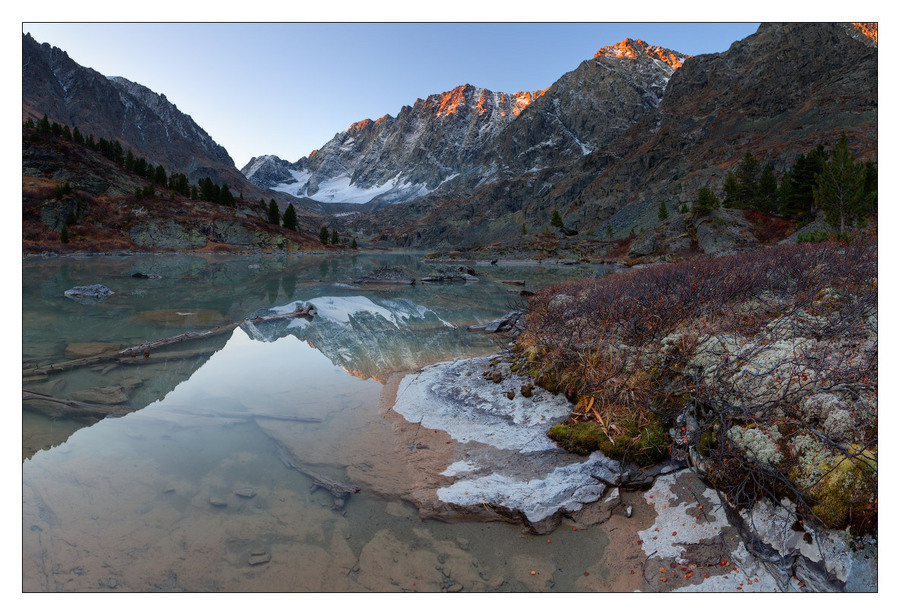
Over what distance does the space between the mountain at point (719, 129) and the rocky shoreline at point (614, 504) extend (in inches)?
3021


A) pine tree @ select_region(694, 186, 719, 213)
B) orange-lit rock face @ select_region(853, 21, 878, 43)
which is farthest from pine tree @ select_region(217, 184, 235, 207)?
orange-lit rock face @ select_region(853, 21, 878, 43)

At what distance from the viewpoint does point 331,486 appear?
5.71m

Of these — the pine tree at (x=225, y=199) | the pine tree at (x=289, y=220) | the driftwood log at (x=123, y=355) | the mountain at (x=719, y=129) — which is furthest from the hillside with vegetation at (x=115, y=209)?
the mountain at (x=719, y=129)

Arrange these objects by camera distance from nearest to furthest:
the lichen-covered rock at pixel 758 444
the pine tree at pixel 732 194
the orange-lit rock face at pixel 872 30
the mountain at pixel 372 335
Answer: the lichen-covered rock at pixel 758 444 → the orange-lit rock face at pixel 872 30 → the mountain at pixel 372 335 → the pine tree at pixel 732 194

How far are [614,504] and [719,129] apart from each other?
139183 mm

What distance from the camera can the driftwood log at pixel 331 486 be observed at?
18.1 feet

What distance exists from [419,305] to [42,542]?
2065 cm

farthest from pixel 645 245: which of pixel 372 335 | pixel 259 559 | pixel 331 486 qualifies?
pixel 259 559

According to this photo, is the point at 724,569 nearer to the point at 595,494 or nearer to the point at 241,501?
the point at 595,494

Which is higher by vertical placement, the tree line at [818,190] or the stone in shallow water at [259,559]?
the tree line at [818,190]

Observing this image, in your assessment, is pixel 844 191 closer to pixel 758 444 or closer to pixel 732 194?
pixel 758 444

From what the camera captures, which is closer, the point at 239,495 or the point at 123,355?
the point at 239,495

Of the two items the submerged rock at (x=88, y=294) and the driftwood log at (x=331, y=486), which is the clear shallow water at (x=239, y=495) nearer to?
the driftwood log at (x=331, y=486)

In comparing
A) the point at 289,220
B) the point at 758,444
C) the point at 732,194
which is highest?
the point at 289,220
